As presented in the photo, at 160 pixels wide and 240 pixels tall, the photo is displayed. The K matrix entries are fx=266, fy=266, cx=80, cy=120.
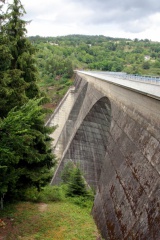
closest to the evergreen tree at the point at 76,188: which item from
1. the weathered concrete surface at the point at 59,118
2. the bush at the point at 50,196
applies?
the bush at the point at 50,196

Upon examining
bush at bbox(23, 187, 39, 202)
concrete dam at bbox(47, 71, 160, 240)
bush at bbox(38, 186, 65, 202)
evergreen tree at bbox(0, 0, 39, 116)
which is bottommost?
bush at bbox(38, 186, 65, 202)

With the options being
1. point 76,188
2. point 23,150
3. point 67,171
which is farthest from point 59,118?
point 23,150

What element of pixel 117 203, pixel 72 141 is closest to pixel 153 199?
pixel 117 203

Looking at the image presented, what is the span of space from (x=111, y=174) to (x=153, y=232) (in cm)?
500

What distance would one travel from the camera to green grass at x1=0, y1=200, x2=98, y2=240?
10.2m

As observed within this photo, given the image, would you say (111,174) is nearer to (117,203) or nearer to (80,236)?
(117,203)

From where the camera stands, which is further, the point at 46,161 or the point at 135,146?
the point at 46,161

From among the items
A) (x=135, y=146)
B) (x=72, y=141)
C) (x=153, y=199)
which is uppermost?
(x=135, y=146)

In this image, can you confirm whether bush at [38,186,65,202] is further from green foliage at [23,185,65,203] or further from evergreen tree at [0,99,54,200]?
evergreen tree at [0,99,54,200]

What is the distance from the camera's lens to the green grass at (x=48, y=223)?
10.2 m

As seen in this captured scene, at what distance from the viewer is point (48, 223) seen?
1139 cm

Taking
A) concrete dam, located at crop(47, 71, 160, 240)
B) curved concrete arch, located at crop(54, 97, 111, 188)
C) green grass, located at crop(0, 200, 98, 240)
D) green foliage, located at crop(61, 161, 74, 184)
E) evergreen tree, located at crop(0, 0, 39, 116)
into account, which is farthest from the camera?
green foliage, located at crop(61, 161, 74, 184)

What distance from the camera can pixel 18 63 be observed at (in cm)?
1288

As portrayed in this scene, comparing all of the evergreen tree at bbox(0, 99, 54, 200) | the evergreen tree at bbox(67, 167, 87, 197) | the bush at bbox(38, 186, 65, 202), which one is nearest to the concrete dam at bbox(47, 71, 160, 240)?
the evergreen tree at bbox(0, 99, 54, 200)
